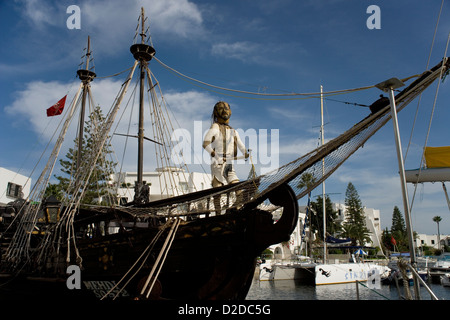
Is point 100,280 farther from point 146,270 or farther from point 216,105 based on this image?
point 216,105

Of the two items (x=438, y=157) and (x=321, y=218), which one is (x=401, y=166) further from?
(x=321, y=218)

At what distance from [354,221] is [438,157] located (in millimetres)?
58798

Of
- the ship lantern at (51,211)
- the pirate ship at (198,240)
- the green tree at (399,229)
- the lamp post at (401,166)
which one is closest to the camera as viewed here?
the lamp post at (401,166)

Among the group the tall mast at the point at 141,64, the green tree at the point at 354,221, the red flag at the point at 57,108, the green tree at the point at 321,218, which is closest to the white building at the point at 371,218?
the green tree at the point at 354,221

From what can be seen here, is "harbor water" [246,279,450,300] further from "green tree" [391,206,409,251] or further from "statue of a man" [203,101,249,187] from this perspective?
"green tree" [391,206,409,251]

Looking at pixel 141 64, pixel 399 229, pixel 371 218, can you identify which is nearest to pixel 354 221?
pixel 371 218

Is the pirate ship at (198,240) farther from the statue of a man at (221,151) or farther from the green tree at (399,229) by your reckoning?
the green tree at (399,229)

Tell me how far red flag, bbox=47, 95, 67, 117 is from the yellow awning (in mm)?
17489

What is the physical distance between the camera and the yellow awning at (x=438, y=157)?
11210 millimetres

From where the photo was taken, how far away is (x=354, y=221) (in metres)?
66.1

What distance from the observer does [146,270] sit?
276 inches

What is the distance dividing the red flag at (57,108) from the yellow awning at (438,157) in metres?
17.5
